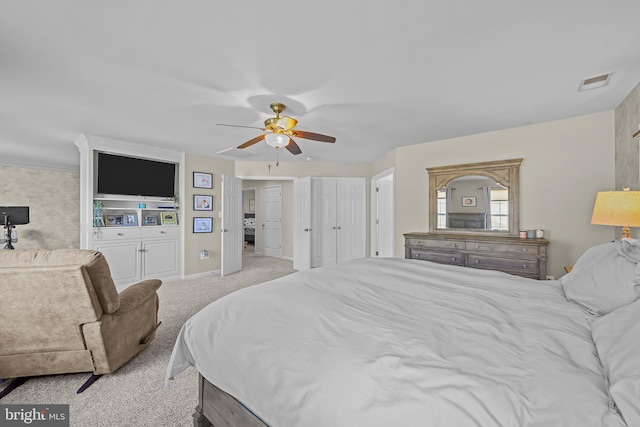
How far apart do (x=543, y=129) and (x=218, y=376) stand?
4.15 meters

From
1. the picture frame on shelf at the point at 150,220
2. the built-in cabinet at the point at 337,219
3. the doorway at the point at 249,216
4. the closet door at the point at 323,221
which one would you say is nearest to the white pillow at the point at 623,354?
the built-in cabinet at the point at 337,219

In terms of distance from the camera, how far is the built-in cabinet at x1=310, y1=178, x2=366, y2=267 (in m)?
5.86

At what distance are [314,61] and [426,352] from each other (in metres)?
1.92

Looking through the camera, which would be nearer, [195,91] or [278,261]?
[195,91]

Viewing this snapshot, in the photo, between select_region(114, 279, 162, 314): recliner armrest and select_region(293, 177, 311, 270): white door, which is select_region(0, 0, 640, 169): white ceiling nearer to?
select_region(114, 279, 162, 314): recliner armrest

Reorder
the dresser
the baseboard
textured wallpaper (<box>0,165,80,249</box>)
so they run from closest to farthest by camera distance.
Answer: the dresser < the baseboard < textured wallpaper (<box>0,165,80,249</box>)

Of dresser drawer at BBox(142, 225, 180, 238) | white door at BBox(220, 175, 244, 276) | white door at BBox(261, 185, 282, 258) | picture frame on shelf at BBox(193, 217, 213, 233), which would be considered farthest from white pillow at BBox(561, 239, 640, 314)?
white door at BBox(261, 185, 282, 258)

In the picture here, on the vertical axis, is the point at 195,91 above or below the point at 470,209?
above

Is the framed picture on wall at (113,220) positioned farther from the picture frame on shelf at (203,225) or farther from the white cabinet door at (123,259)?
the picture frame on shelf at (203,225)

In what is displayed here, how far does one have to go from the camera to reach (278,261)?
6.76m

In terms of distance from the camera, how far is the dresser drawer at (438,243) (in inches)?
139

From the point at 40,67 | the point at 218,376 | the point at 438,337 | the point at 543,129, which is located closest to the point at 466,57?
the point at 438,337

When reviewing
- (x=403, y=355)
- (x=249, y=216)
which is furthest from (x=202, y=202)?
(x=403, y=355)

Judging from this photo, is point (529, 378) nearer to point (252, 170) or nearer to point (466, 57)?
point (466, 57)
